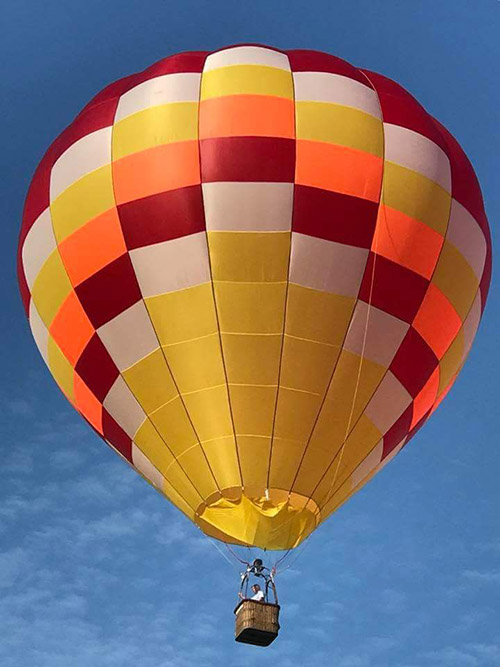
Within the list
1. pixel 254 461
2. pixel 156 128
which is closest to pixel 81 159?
pixel 156 128

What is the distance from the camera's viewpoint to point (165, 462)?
13.2 metres

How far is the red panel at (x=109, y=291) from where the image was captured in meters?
13.0

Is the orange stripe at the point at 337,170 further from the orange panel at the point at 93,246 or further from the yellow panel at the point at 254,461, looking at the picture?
the yellow panel at the point at 254,461

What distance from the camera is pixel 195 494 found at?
42.5ft

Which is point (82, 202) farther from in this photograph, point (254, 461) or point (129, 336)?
point (254, 461)

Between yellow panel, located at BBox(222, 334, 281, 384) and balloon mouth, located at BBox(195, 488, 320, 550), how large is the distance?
3.70 feet

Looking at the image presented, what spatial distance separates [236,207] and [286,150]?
793mm

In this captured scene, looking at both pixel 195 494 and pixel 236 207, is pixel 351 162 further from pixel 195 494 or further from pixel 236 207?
pixel 195 494

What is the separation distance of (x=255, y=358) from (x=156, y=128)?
2614 mm

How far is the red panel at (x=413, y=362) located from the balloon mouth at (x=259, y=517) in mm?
1656

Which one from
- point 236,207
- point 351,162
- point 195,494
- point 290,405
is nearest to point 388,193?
point 351,162

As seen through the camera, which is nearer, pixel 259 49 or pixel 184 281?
pixel 184 281

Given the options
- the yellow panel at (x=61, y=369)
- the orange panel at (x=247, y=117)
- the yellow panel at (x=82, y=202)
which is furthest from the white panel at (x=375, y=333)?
the yellow panel at (x=61, y=369)

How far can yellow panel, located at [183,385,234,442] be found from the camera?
41.6 feet
